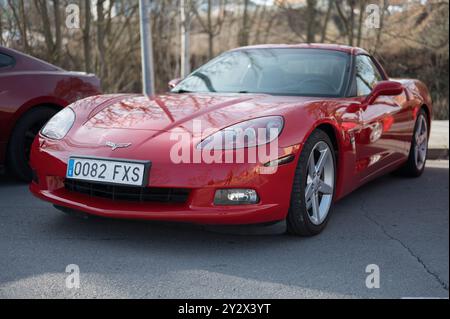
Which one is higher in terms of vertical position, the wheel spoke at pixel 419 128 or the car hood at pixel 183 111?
the car hood at pixel 183 111

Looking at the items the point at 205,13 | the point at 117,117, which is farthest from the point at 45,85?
the point at 205,13

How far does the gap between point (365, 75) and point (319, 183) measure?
4.80ft

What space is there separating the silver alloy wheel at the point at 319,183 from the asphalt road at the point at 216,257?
149 mm

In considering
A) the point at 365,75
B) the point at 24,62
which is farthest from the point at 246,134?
the point at 24,62

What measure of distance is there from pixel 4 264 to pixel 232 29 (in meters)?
12.5

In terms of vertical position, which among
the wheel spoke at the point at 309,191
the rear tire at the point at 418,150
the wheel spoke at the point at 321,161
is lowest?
the rear tire at the point at 418,150

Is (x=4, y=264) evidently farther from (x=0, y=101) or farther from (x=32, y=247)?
(x=0, y=101)

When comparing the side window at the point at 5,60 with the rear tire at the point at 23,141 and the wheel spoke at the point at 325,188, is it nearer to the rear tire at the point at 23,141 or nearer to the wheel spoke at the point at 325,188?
the rear tire at the point at 23,141

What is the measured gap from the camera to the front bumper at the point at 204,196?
3221 mm

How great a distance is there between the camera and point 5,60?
16.4 feet

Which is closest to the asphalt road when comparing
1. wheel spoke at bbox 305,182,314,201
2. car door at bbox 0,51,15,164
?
wheel spoke at bbox 305,182,314,201
